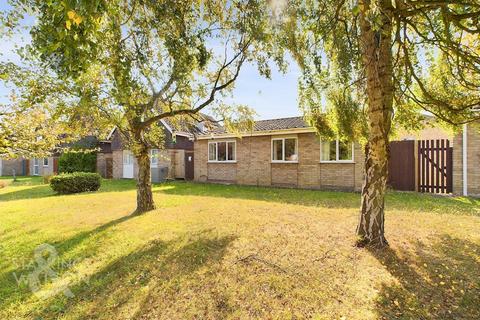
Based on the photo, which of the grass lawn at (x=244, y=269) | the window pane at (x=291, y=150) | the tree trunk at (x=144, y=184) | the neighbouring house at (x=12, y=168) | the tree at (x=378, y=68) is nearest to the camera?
the grass lawn at (x=244, y=269)

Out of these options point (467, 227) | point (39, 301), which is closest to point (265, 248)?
point (39, 301)

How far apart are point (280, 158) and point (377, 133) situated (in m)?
11.3

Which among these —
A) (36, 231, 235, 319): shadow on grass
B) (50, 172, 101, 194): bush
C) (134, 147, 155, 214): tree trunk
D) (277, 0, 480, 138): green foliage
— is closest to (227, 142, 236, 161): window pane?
(50, 172, 101, 194): bush

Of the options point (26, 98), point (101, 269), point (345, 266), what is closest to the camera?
point (345, 266)

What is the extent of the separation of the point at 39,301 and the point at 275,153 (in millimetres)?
13705

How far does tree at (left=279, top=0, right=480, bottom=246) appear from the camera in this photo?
476 cm

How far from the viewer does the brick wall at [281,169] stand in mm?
13938

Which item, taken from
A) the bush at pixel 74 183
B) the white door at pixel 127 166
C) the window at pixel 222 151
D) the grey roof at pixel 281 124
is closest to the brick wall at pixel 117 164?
the white door at pixel 127 166

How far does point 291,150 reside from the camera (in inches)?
625

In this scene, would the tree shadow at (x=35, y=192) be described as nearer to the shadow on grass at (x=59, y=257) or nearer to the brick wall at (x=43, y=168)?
the shadow on grass at (x=59, y=257)

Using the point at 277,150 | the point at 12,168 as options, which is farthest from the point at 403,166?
the point at 12,168

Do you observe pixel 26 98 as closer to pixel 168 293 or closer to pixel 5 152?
pixel 5 152

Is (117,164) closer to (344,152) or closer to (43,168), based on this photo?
(43,168)

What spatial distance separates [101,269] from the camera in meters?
4.94
